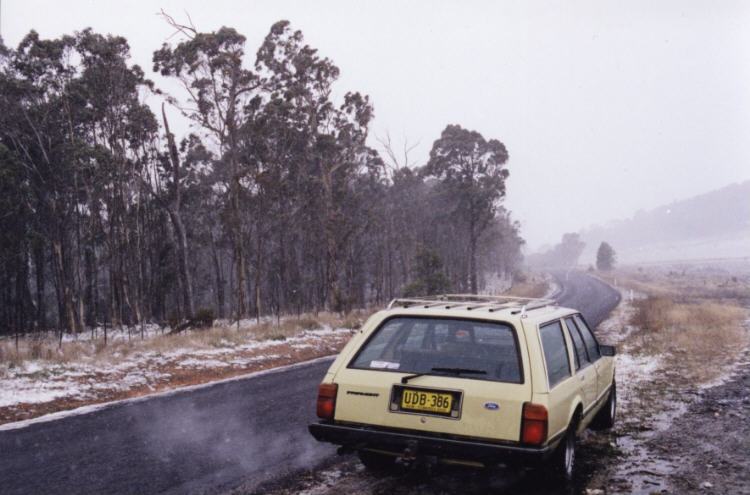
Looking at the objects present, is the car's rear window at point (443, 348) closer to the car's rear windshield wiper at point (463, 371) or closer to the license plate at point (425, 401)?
the car's rear windshield wiper at point (463, 371)

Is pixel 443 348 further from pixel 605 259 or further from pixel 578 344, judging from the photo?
pixel 605 259

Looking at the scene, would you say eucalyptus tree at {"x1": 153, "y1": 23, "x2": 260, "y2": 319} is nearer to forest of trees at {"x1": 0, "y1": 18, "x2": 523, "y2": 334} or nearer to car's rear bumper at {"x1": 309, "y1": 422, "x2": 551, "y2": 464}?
forest of trees at {"x1": 0, "y1": 18, "x2": 523, "y2": 334}

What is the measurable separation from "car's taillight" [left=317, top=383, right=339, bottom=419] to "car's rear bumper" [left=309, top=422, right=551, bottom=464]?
3.0 inches

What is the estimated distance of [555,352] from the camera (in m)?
5.20

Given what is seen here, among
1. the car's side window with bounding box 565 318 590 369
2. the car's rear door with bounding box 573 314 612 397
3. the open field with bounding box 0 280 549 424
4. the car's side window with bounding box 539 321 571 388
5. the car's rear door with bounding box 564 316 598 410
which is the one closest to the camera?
the car's side window with bounding box 539 321 571 388

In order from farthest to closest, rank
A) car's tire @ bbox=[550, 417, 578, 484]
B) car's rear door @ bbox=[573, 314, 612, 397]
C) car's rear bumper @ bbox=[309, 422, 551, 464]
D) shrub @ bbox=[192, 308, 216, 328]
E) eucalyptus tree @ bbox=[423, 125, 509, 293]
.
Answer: eucalyptus tree @ bbox=[423, 125, 509, 293]
shrub @ bbox=[192, 308, 216, 328]
car's rear door @ bbox=[573, 314, 612, 397]
car's tire @ bbox=[550, 417, 578, 484]
car's rear bumper @ bbox=[309, 422, 551, 464]

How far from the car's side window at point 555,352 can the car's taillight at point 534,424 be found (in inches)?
13.6

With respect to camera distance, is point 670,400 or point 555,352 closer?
point 555,352

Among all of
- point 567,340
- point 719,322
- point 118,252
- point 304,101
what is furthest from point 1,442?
point 118,252

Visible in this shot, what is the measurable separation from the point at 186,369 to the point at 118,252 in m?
28.7

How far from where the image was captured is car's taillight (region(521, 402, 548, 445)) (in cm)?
434

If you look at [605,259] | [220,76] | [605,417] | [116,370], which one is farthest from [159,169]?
[605,259]

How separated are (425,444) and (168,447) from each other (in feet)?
10.9

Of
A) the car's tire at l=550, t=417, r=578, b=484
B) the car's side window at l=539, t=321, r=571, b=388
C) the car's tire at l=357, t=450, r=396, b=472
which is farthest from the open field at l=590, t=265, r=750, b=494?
the car's tire at l=357, t=450, r=396, b=472
